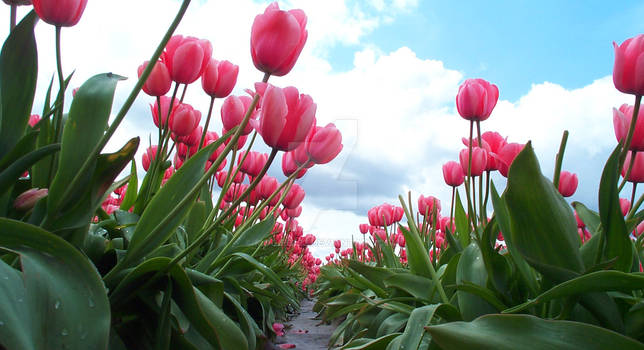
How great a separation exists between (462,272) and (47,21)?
1.34m

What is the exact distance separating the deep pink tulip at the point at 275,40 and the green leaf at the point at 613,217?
74cm

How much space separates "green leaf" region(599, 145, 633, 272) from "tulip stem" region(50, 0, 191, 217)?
33.8 inches

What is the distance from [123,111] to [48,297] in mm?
345

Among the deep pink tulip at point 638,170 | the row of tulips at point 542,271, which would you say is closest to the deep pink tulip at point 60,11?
the row of tulips at point 542,271

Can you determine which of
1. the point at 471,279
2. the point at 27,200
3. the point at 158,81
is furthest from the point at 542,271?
the point at 158,81

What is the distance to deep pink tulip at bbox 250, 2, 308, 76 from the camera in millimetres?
993

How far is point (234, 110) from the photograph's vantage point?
1.41 meters

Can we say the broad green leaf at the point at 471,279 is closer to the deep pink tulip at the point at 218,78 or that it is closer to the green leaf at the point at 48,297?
the green leaf at the point at 48,297

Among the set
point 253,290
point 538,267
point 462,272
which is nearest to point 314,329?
point 253,290

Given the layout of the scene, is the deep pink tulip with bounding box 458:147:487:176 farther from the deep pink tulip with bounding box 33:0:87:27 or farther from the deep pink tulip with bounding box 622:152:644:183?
the deep pink tulip with bounding box 33:0:87:27

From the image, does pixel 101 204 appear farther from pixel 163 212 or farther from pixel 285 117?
pixel 285 117

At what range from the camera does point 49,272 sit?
640mm

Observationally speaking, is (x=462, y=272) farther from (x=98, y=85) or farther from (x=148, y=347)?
(x=98, y=85)

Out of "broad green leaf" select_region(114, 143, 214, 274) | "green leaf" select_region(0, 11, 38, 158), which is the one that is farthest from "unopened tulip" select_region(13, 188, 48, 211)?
"broad green leaf" select_region(114, 143, 214, 274)
